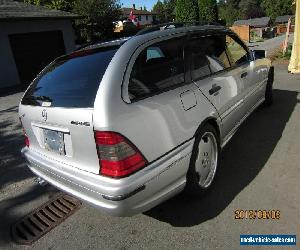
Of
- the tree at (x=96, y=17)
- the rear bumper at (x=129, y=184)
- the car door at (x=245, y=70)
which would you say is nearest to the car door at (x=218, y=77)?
the car door at (x=245, y=70)

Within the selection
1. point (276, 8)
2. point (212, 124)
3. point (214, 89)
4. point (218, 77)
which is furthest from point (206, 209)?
point (276, 8)

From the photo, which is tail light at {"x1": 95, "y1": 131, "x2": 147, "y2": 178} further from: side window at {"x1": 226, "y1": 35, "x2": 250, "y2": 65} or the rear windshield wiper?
side window at {"x1": 226, "y1": 35, "x2": 250, "y2": 65}

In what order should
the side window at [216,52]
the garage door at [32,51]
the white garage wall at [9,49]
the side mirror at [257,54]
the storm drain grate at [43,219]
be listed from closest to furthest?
the storm drain grate at [43,219] → the side window at [216,52] → the side mirror at [257,54] → the white garage wall at [9,49] → the garage door at [32,51]

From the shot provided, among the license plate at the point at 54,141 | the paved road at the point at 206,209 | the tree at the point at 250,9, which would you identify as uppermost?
the license plate at the point at 54,141

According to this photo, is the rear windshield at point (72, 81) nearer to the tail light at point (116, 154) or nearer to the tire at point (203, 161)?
the tail light at point (116, 154)

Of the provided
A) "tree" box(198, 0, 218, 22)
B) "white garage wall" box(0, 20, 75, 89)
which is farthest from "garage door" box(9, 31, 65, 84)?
"tree" box(198, 0, 218, 22)

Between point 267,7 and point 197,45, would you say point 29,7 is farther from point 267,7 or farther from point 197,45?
point 267,7

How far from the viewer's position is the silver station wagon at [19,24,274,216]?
2.66m

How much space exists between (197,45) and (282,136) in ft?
7.56

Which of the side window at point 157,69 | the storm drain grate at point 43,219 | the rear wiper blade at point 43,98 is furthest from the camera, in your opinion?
the storm drain grate at point 43,219

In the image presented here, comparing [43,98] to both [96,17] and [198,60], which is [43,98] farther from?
[96,17]

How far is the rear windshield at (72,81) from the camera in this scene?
9.32 ft

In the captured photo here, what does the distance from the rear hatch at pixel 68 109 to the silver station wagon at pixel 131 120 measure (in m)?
0.01

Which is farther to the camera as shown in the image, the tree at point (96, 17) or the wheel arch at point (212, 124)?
the tree at point (96, 17)
